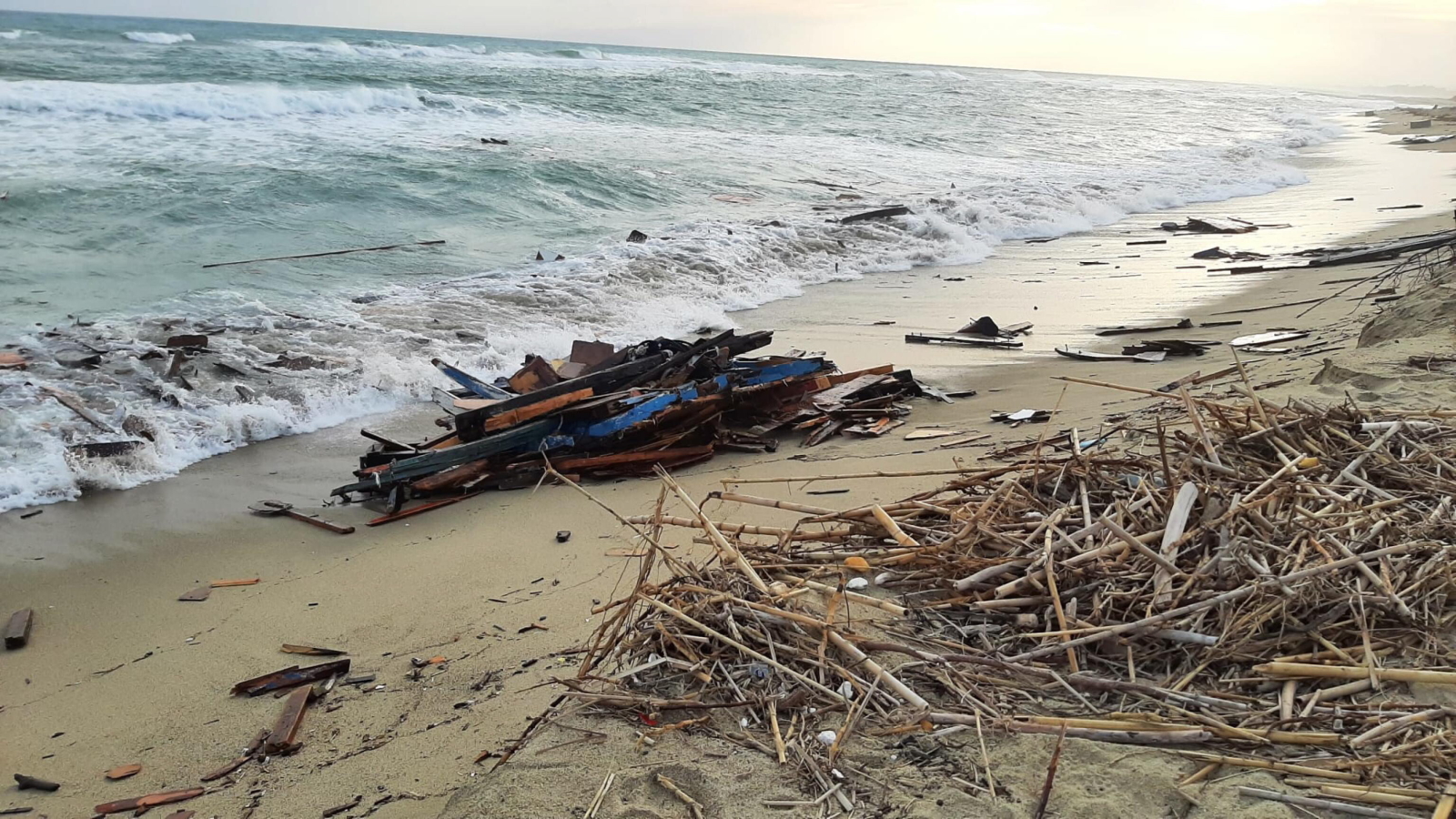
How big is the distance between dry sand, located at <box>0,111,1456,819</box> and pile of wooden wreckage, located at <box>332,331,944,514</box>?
0.20 metres

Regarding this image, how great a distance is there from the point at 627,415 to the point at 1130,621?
389cm

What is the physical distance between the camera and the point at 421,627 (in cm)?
415

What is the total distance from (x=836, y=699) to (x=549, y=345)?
7.12 meters

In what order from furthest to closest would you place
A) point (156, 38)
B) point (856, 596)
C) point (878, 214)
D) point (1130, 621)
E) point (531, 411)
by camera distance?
point (156, 38) → point (878, 214) → point (531, 411) → point (856, 596) → point (1130, 621)

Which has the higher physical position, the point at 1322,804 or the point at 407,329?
the point at 1322,804

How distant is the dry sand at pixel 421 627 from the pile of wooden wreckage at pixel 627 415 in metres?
0.20

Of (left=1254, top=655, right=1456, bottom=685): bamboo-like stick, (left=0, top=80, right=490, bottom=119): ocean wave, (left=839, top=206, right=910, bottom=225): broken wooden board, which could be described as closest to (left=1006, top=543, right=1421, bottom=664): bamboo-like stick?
(left=1254, top=655, right=1456, bottom=685): bamboo-like stick

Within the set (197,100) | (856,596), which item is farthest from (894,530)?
(197,100)

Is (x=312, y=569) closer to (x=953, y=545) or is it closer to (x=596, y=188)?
(x=953, y=545)

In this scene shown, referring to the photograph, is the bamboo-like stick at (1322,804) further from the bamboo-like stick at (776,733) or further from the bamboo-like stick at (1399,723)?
the bamboo-like stick at (776,733)

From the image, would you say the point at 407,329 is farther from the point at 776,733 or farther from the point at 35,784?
the point at 776,733

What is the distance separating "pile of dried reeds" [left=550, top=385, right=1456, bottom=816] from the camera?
7.61 ft

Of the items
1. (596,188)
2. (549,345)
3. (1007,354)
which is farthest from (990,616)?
(596,188)

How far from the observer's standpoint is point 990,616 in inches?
112
